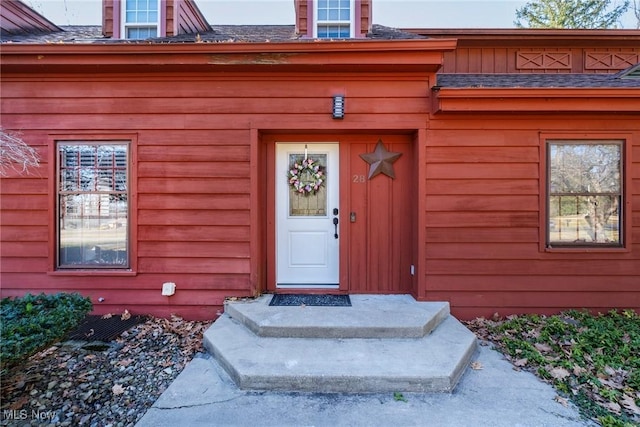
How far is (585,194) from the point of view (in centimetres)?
398

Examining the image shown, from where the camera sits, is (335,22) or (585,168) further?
(335,22)

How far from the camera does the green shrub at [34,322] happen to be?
2.18 metres

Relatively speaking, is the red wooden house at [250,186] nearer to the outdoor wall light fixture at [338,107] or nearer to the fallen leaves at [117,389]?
the outdoor wall light fixture at [338,107]

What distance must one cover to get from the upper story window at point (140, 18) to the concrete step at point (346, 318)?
403 centimetres

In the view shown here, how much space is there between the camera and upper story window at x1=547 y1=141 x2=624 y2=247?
3.99 metres

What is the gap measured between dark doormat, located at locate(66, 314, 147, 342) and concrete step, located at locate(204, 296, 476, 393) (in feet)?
3.73

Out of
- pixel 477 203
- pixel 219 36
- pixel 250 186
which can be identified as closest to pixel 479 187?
pixel 477 203

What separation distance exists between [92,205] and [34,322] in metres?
1.96

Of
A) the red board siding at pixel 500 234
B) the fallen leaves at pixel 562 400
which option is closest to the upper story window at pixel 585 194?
the red board siding at pixel 500 234

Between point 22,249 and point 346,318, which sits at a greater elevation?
point 22,249

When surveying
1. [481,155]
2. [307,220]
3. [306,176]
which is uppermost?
[481,155]

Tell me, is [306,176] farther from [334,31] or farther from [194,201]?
[334,31]

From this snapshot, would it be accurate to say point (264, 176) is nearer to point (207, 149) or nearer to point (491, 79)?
point (207, 149)

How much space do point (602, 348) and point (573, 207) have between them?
1.70 meters
